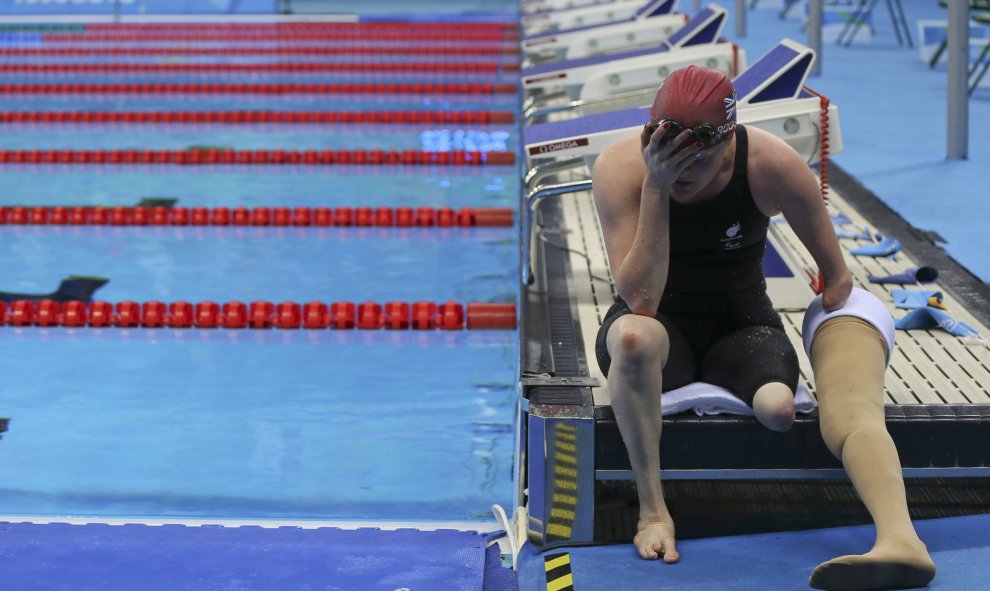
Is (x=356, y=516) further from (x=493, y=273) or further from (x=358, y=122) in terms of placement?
(x=358, y=122)

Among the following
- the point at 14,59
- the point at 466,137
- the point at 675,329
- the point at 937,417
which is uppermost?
the point at 14,59

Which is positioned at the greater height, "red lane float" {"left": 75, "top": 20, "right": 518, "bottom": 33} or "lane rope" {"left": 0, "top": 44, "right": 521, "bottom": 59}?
"red lane float" {"left": 75, "top": 20, "right": 518, "bottom": 33}

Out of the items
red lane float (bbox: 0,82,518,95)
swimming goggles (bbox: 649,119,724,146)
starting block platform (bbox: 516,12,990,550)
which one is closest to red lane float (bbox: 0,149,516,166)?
red lane float (bbox: 0,82,518,95)

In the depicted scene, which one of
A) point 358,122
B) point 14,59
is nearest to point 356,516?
point 358,122

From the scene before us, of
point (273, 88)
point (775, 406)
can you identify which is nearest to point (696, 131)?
point (775, 406)

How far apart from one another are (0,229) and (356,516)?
14.0 feet

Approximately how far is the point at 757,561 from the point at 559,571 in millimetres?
435

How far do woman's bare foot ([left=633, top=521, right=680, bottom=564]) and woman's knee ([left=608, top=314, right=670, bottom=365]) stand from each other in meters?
0.37

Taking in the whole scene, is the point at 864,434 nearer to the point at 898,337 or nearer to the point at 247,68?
the point at 898,337

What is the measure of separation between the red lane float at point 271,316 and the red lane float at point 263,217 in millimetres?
1711

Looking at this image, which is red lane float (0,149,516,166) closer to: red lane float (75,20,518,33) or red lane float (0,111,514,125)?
red lane float (0,111,514,125)

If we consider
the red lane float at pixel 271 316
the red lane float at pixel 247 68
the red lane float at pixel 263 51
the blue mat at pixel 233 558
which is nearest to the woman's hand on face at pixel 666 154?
the blue mat at pixel 233 558

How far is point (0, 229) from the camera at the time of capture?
7.11m

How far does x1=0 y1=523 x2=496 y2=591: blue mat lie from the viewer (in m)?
2.94
